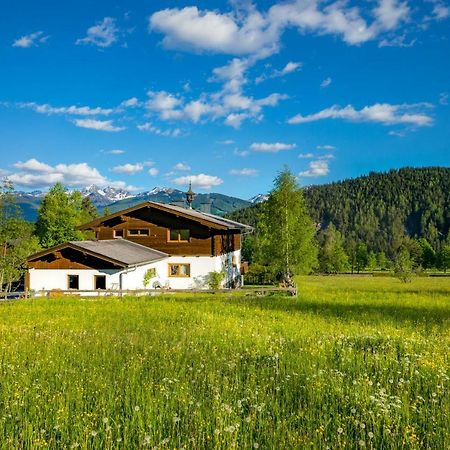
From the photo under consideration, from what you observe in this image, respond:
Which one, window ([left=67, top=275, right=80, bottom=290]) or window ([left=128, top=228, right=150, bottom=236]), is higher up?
window ([left=128, top=228, right=150, bottom=236])

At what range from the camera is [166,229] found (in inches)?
1430

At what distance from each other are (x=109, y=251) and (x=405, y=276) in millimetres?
50247

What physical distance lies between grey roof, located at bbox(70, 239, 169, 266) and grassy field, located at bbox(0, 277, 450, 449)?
558 inches

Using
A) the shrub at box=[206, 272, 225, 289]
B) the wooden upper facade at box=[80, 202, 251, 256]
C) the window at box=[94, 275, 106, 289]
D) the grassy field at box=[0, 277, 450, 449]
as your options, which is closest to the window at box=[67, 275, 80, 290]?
the window at box=[94, 275, 106, 289]

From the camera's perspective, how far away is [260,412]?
6211mm

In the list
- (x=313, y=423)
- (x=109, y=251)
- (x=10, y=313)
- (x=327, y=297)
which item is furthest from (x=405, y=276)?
(x=313, y=423)

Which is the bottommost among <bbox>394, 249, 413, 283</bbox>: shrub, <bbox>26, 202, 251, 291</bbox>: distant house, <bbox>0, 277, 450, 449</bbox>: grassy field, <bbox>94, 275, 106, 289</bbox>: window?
<bbox>394, 249, 413, 283</bbox>: shrub

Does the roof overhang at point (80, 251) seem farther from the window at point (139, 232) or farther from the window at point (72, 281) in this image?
the window at point (139, 232)

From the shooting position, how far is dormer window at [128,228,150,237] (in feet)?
121

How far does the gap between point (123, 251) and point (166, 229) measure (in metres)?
5.27

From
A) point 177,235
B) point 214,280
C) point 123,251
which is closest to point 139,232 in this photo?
point 177,235

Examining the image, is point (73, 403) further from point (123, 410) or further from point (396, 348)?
point (396, 348)

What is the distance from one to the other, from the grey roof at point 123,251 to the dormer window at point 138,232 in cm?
92

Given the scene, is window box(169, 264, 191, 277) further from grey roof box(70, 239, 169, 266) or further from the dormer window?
the dormer window
